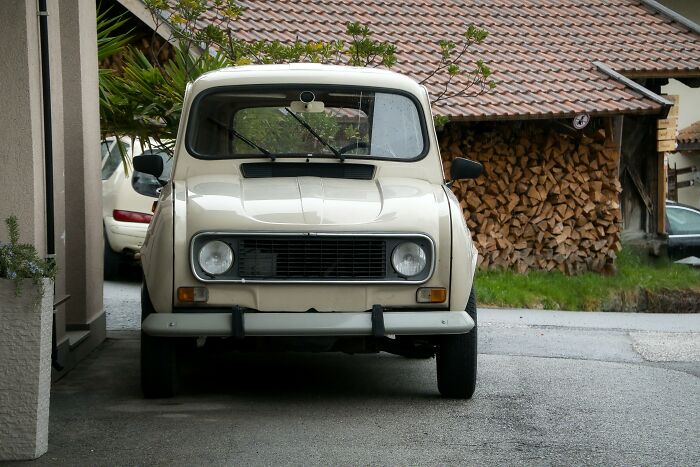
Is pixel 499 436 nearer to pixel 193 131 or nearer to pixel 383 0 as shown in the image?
pixel 193 131

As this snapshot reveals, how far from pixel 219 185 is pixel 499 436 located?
7.12ft

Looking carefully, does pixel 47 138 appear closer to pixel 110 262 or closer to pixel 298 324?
pixel 298 324

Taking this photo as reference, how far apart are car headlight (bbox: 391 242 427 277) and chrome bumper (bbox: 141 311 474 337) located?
235 millimetres

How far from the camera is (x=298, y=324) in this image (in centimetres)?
679

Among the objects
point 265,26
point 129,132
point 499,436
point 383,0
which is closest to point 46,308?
point 499,436

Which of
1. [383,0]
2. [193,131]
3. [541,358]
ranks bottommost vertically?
[541,358]

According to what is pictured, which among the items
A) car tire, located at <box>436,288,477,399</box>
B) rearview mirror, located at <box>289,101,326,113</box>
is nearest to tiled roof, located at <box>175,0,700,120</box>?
rearview mirror, located at <box>289,101,326,113</box>

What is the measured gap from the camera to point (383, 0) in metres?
19.5

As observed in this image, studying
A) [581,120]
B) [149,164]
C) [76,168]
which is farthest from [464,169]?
[581,120]

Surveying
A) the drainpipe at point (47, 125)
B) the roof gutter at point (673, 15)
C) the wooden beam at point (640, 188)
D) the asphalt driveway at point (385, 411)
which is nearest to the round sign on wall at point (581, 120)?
the wooden beam at point (640, 188)

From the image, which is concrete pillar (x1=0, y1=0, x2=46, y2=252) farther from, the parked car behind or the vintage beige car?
the parked car behind

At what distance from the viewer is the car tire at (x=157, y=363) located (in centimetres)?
709

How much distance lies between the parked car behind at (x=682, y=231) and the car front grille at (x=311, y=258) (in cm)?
1405

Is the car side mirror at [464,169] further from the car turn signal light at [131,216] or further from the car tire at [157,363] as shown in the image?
the car turn signal light at [131,216]
